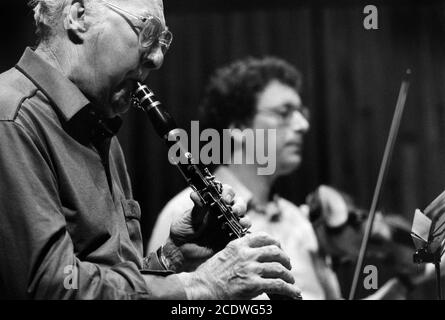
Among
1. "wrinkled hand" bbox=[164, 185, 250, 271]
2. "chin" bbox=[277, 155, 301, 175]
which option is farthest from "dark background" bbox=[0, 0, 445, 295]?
"wrinkled hand" bbox=[164, 185, 250, 271]

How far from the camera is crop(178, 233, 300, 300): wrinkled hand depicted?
1178 millimetres

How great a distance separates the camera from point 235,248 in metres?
1.20

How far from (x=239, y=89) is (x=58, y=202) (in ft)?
5.05

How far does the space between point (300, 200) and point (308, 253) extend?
404 mm

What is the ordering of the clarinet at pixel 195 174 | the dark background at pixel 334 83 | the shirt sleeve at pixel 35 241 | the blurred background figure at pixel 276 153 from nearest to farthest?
1. the shirt sleeve at pixel 35 241
2. the clarinet at pixel 195 174
3. the blurred background figure at pixel 276 153
4. the dark background at pixel 334 83

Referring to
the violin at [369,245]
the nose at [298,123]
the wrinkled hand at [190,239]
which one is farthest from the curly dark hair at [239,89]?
A: the wrinkled hand at [190,239]

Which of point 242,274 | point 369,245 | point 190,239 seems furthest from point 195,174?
point 369,245

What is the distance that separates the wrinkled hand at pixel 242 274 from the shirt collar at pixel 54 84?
38 centimetres

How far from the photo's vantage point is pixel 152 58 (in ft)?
4.52

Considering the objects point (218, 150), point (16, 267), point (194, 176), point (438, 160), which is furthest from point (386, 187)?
point (16, 267)

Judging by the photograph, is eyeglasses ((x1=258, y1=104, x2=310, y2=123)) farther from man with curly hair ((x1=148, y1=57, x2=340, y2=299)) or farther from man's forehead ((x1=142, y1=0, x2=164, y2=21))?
man's forehead ((x1=142, y1=0, x2=164, y2=21))

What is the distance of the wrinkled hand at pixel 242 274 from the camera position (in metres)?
1.18

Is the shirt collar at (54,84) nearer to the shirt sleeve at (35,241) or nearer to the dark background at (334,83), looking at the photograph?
the shirt sleeve at (35,241)
